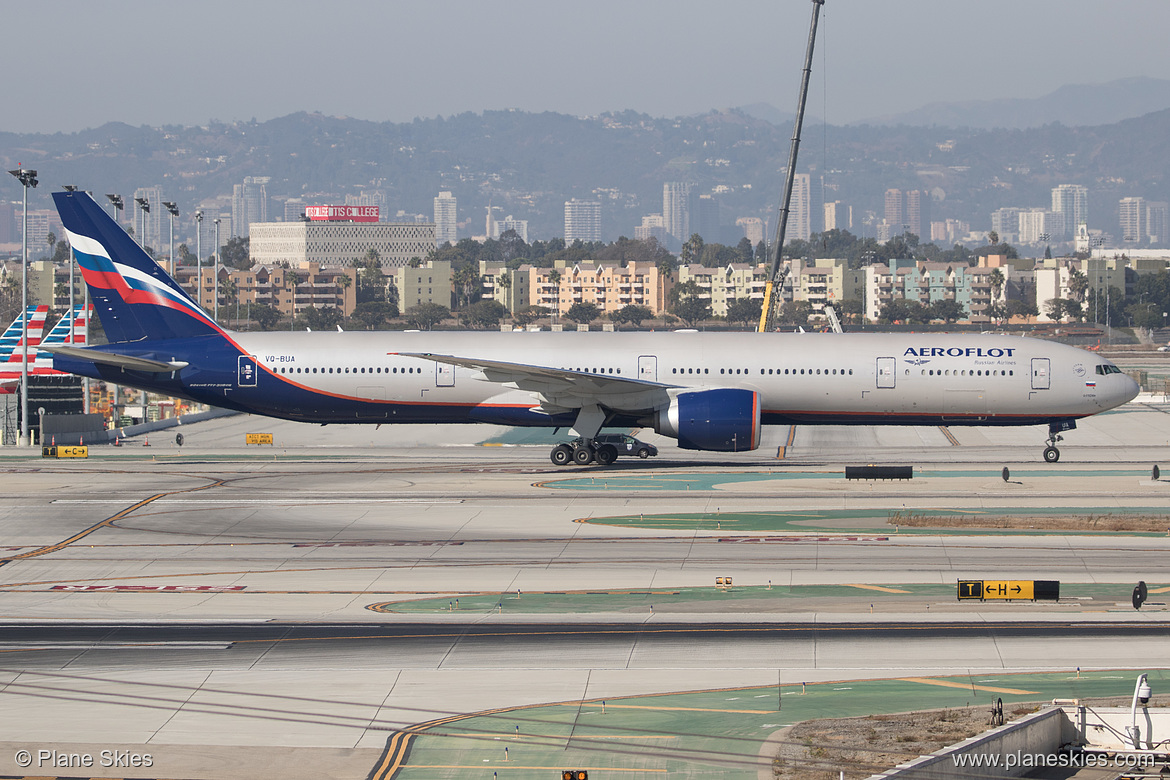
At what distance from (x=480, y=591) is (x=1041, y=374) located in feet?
89.6

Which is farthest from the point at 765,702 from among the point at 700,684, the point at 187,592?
the point at 187,592

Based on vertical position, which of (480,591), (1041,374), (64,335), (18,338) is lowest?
(480,591)

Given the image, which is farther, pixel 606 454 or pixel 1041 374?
pixel 606 454

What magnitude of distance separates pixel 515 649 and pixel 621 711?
3.93m

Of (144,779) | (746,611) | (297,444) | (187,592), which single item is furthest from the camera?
(297,444)

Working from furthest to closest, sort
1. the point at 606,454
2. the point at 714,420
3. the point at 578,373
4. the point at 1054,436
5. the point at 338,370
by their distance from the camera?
1. the point at 1054,436
2. the point at 338,370
3. the point at 606,454
4. the point at 578,373
5. the point at 714,420

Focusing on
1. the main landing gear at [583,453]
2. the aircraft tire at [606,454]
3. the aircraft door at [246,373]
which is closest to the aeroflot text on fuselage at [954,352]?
the aircraft tire at [606,454]

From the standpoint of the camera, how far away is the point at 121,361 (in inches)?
1831

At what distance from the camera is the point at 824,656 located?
70.7ft

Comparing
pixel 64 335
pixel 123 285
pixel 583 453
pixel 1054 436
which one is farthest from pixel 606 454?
pixel 64 335

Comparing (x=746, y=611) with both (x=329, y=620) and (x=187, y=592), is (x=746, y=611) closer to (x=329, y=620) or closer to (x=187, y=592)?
(x=329, y=620)

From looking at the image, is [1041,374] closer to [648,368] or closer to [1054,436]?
[1054,436]

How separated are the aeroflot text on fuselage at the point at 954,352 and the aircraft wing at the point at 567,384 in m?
9.17

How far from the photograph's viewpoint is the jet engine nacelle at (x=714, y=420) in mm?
43938
